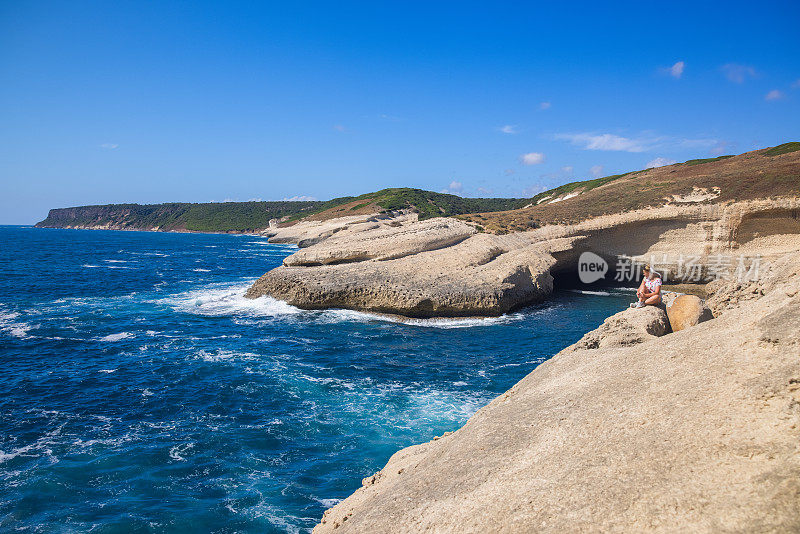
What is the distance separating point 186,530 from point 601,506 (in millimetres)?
7815

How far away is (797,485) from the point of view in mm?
3658

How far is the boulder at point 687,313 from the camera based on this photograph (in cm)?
1087

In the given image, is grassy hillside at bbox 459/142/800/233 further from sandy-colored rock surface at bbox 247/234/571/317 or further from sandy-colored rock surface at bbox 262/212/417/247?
sandy-colored rock surface at bbox 262/212/417/247

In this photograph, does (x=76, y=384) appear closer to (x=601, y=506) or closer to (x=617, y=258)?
(x=601, y=506)

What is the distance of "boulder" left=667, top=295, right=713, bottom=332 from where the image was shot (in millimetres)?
10867

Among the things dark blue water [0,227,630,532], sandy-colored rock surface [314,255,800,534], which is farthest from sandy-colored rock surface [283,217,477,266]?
sandy-colored rock surface [314,255,800,534]

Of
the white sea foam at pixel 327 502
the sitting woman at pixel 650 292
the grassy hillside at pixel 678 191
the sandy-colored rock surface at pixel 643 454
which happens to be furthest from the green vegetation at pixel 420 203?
the sandy-colored rock surface at pixel 643 454

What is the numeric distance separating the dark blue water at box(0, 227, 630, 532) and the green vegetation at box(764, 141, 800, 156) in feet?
105

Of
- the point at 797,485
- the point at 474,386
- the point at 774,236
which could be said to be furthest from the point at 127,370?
the point at 774,236

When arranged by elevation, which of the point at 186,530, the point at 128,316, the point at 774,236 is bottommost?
the point at 186,530

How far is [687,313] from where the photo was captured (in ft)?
36.5

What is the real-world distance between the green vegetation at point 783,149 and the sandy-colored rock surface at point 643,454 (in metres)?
50.4

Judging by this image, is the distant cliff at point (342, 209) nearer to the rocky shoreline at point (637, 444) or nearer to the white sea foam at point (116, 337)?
the white sea foam at point (116, 337)

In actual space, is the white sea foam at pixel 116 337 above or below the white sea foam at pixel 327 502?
above
